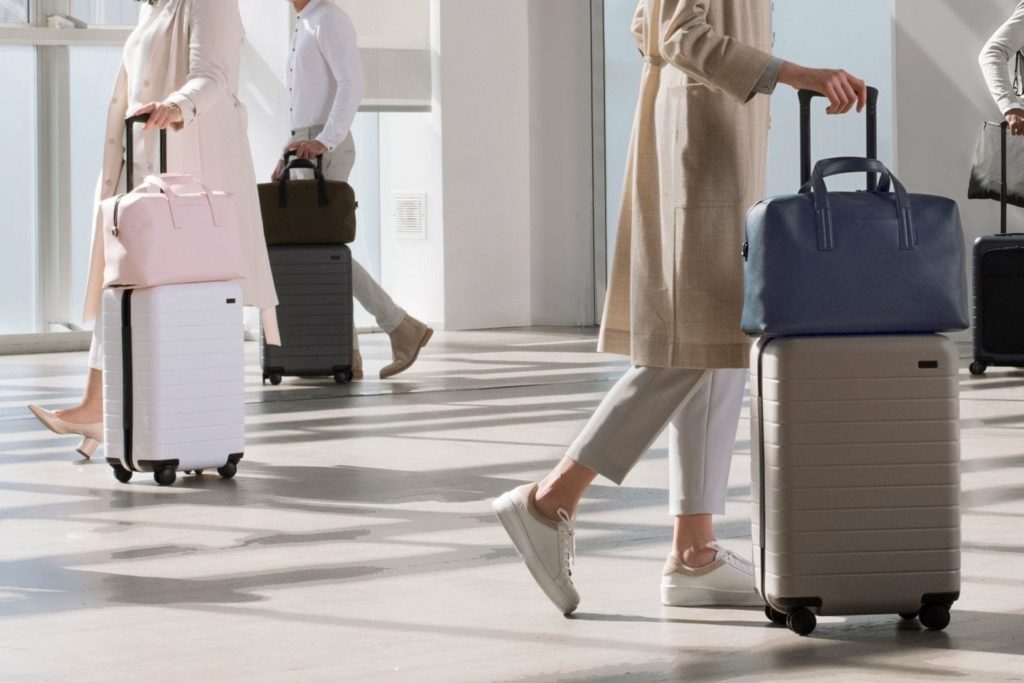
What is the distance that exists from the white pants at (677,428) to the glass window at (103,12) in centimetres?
658

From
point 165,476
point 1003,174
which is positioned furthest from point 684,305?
point 1003,174

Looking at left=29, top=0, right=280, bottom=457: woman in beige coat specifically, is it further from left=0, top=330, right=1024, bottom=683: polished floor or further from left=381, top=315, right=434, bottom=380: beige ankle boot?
left=381, top=315, right=434, bottom=380: beige ankle boot

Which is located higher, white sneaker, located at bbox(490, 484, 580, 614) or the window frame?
the window frame

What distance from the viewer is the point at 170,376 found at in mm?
4078

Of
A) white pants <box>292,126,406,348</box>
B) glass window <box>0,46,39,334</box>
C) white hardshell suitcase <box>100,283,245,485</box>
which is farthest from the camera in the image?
glass window <box>0,46,39,334</box>

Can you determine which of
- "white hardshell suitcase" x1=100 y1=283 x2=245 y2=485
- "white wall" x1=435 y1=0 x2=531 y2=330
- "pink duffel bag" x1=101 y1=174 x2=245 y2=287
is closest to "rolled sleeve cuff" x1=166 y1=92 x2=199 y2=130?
"pink duffel bag" x1=101 y1=174 x2=245 y2=287

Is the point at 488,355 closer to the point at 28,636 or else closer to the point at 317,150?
the point at 317,150

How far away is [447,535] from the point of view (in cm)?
345

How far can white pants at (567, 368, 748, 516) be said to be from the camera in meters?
2.73

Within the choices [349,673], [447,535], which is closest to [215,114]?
[447,535]

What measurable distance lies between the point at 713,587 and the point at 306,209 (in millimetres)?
3889

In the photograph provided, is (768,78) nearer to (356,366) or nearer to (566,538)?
(566,538)

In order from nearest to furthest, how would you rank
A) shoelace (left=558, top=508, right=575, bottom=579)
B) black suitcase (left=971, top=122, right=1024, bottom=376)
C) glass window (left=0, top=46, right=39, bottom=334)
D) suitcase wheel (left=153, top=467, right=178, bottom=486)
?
shoelace (left=558, top=508, right=575, bottom=579) < suitcase wheel (left=153, top=467, right=178, bottom=486) < black suitcase (left=971, top=122, right=1024, bottom=376) < glass window (left=0, top=46, right=39, bottom=334)

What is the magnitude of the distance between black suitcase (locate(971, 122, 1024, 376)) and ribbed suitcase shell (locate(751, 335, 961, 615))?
168 inches
